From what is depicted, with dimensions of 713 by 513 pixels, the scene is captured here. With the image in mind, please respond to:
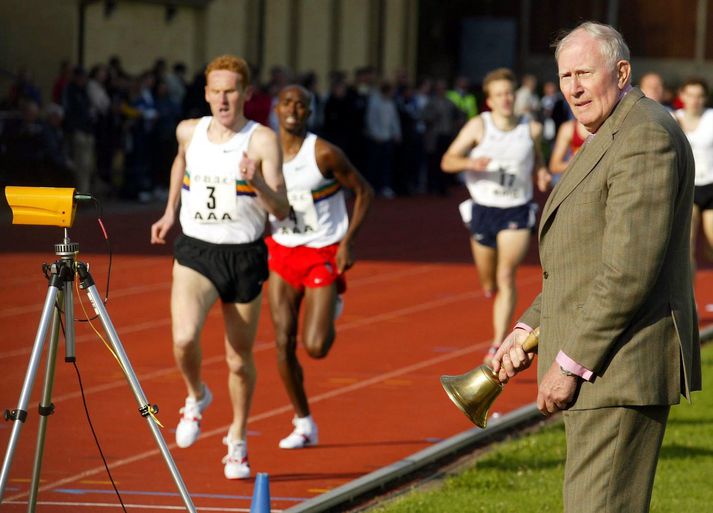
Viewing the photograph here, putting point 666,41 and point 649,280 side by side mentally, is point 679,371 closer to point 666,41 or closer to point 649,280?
point 649,280

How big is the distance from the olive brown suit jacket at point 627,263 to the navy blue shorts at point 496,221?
674 cm

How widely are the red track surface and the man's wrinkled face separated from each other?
130 inches

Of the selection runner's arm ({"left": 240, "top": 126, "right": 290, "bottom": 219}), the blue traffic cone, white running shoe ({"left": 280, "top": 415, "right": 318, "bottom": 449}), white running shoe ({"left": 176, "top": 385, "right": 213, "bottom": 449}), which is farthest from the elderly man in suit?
white running shoe ({"left": 280, "top": 415, "right": 318, "bottom": 449})

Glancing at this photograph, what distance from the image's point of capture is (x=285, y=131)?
9219 mm

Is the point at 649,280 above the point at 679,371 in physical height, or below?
above

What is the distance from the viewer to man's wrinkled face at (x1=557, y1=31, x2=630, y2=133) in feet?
15.1

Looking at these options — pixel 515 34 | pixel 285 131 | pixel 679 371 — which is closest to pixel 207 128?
pixel 285 131

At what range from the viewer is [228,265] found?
8016 mm

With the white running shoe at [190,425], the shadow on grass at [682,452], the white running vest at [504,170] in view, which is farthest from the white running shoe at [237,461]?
the white running vest at [504,170]

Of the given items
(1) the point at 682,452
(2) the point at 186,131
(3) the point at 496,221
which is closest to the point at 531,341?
(2) the point at 186,131

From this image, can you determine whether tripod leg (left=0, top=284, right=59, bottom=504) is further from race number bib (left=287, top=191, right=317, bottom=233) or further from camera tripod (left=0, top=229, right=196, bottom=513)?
race number bib (left=287, top=191, right=317, bottom=233)

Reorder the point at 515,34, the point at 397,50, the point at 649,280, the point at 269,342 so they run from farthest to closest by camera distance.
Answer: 1. the point at 515,34
2. the point at 397,50
3. the point at 269,342
4. the point at 649,280

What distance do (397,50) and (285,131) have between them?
113ft

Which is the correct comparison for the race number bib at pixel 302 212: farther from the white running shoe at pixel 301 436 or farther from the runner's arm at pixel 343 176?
the white running shoe at pixel 301 436
